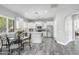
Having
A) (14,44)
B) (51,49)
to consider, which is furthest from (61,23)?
(14,44)

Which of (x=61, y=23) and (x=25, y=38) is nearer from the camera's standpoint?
(x=25, y=38)

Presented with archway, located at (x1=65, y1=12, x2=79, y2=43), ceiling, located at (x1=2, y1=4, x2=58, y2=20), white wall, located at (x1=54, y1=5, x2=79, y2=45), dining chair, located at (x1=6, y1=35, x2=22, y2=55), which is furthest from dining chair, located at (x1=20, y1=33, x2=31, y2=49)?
archway, located at (x1=65, y1=12, x2=79, y2=43)

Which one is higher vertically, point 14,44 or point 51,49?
point 14,44

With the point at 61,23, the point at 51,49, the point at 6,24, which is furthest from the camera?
the point at 61,23

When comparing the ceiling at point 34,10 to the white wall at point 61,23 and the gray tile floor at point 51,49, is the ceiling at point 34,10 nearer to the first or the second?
the white wall at point 61,23

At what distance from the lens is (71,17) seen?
2.85m

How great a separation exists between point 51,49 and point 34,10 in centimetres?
138

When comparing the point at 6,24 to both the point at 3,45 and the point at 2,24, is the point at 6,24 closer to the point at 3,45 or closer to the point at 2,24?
the point at 2,24

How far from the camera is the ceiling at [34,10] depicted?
261 cm

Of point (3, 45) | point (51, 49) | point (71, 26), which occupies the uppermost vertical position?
point (71, 26)

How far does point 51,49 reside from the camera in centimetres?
270

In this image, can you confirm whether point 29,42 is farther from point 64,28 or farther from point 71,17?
point 71,17
